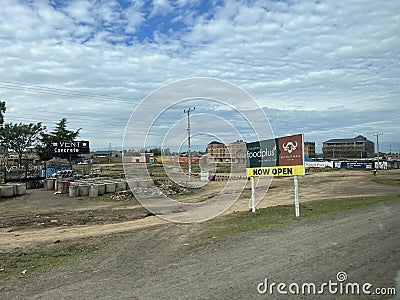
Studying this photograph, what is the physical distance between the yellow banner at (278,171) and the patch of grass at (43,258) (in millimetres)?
7138

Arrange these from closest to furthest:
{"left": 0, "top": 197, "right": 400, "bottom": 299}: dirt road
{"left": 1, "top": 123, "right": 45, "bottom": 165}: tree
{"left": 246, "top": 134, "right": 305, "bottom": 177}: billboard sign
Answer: {"left": 0, "top": 197, "right": 400, "bottom": 299}: dirt road < {"left": 246, "top": 134, "right": 305, "bottom": 177}: billboard sign < {"left": 1, "top": 123, "right": 45, "bottom": 165}: tree

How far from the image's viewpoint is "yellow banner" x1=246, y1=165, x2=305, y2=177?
Result: 13.6 metres

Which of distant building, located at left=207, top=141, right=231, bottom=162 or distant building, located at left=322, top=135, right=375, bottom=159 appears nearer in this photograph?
distant building, located at left=207, top=141, right=231, bottom=162

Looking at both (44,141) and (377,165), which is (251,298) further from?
(377,165)

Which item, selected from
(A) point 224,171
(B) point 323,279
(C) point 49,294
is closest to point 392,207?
(B) point 323,279

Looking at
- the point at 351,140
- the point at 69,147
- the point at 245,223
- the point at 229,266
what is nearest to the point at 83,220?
the point at 245,223

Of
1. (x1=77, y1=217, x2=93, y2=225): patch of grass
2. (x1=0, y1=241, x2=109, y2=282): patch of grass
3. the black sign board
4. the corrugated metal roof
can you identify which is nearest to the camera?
(x1=0, y1=241, x2=109, y2=282): patch of grass

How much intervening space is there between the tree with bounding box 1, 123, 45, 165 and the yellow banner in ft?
171

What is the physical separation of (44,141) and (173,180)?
30224mm

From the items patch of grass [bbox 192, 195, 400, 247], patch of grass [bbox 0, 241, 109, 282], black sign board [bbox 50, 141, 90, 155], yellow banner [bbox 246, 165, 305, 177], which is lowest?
patch of grass [bbox 0, 241, 109, 282]

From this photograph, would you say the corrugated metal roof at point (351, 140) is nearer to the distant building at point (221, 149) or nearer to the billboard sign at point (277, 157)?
the distant building at point (221, 149)

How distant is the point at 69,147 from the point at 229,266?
39.2m

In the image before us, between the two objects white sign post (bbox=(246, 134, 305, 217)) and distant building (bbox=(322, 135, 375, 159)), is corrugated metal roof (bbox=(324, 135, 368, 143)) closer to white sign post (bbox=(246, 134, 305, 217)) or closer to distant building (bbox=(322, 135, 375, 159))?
distant building (bbox=(322, 135, 375, 159))

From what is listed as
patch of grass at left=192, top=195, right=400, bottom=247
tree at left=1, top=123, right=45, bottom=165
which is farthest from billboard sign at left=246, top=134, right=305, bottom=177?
tree at left=1, top=123, right=45, bottom=165
